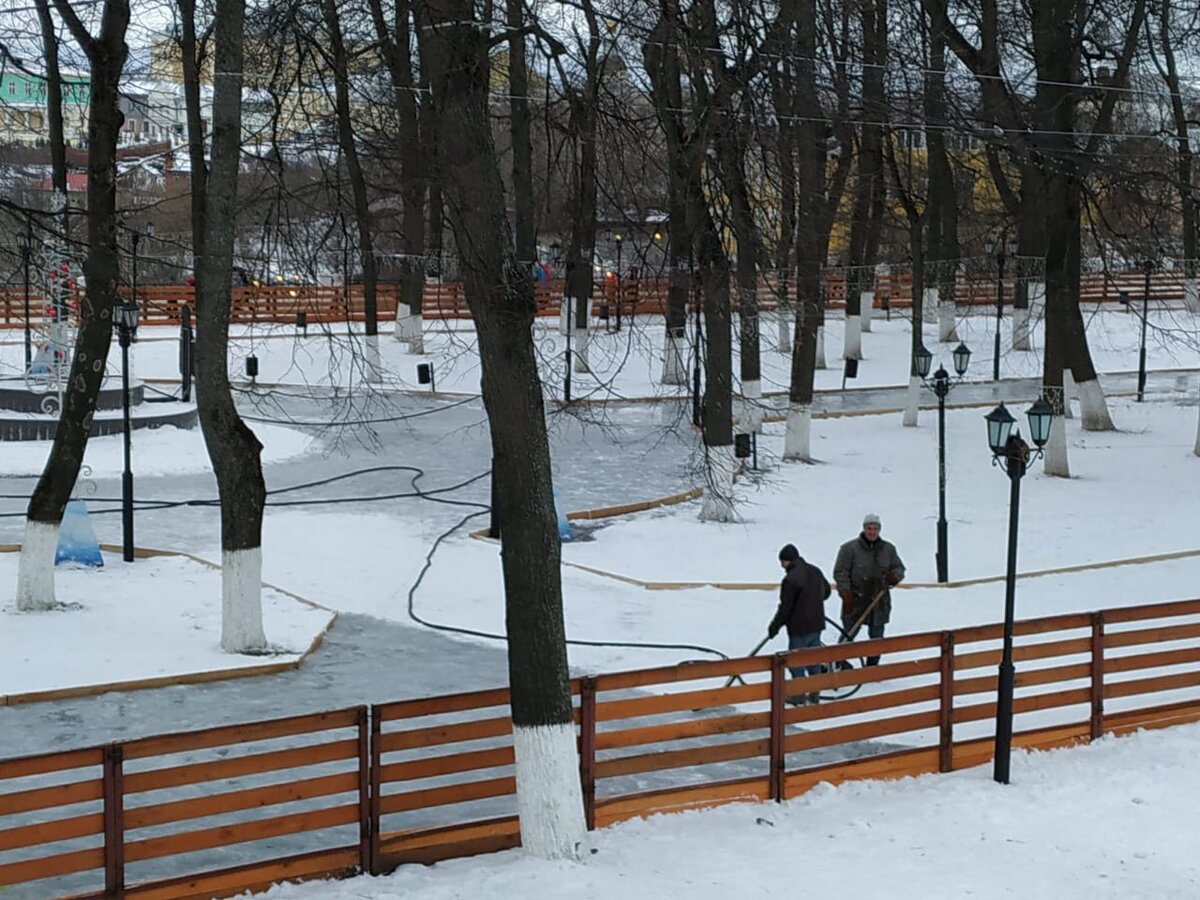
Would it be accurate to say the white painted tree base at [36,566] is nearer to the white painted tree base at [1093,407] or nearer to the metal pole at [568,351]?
the metal pole at [568,351]

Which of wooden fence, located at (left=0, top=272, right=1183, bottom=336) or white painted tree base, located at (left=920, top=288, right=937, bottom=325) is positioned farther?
white painted tree base, located at (left=920, top=288, right=937, bottom=325)

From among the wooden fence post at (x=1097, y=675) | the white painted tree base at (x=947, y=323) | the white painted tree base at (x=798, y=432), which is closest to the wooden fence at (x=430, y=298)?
the white painted tree base at (x=947, y=323)

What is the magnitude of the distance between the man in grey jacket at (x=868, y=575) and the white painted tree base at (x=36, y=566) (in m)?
7.82

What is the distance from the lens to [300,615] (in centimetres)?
1659

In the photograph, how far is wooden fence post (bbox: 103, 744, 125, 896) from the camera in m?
8.73

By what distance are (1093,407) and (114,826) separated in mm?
25684

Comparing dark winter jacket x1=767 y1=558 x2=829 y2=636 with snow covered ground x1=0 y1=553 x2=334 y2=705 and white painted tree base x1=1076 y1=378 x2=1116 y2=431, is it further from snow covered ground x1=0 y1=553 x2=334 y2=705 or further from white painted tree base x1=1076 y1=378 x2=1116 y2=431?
white painted tree base x1=1076 y1=378 x2=1116 y2=431

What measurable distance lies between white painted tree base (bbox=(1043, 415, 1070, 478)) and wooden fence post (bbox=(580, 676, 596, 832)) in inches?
703

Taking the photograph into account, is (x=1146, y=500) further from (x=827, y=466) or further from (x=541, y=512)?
(x=541, y=512)

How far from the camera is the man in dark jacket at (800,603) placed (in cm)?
1380

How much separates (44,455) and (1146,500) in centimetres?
1782

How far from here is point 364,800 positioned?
9.75 m

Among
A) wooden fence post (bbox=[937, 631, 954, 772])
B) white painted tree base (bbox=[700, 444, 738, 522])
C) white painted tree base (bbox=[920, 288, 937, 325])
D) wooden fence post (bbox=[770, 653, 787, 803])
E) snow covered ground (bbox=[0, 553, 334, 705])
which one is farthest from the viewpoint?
white painted tree base (bbox=[920, 288, 937, 325])

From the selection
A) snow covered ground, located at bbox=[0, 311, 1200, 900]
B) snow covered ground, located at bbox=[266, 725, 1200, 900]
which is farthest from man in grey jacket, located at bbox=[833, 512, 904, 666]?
snow covered ground, located at bbox=[266, 725, 1200, 900]
